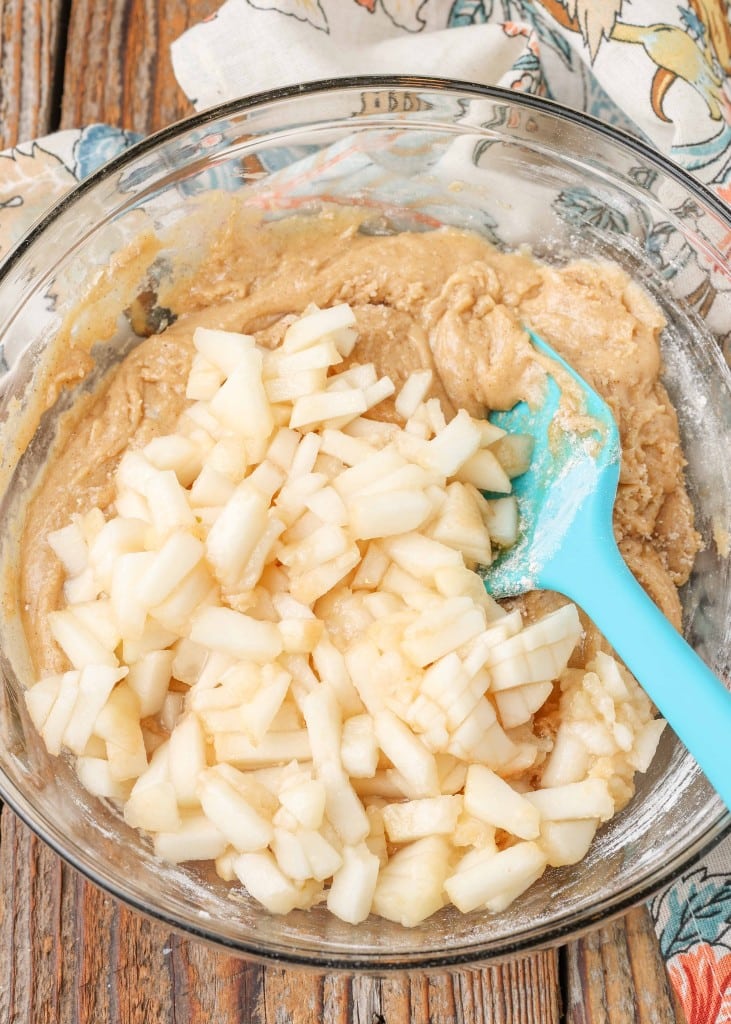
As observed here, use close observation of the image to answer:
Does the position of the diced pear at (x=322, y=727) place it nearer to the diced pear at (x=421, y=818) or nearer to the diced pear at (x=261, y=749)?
the diced pear at (x=261, y=749)

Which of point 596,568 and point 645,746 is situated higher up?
point 596,568

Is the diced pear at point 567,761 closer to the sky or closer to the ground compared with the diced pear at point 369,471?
closer to the ground

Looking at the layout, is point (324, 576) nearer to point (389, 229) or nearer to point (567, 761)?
point (567, 761)

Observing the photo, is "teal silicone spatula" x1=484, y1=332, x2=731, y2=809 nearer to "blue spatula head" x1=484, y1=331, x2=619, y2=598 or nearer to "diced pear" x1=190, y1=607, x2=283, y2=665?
"blue spatula head" x1=484, y1=331, x2=619, y2=598

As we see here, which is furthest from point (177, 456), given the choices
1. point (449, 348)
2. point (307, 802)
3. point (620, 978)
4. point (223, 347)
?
point (620, 978)

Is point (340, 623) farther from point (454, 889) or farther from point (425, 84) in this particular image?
point (425, 84)

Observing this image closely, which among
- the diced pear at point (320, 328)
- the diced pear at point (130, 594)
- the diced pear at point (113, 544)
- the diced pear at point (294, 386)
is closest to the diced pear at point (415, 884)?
the diced pear at point (130, 594)

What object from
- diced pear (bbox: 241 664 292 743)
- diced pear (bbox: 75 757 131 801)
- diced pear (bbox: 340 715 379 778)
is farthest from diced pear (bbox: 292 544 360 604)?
diced pear (bbox: 75 757 131 801)
